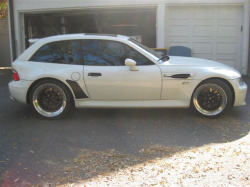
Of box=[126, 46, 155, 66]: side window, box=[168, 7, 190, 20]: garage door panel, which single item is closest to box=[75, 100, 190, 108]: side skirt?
box=[126, 46, 155, 66]: side window

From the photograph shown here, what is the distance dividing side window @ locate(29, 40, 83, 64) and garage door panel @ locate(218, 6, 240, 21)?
6.72 m

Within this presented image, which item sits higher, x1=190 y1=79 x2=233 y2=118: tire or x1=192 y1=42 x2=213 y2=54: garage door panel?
x1=192 y1=42 x2=213 y2=54: garage door panel

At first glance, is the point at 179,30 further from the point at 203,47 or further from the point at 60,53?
the point at 60,53

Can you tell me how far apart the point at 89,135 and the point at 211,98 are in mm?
2238

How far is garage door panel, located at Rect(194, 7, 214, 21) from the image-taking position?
34.7ft

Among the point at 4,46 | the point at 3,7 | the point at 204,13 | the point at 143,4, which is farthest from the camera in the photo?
the point at 3,7

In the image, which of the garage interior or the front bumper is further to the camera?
the garage interior

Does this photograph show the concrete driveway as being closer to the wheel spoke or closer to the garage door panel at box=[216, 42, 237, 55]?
the wheel spoke

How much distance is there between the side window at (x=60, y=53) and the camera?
18.2 ft

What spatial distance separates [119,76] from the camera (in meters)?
5.35

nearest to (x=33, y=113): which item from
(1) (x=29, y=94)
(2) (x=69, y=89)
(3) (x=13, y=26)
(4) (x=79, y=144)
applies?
(1) (x=29, y=94)

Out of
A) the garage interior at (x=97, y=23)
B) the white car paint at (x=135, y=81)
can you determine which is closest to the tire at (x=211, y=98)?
the white car paint at (x=135, y=81)

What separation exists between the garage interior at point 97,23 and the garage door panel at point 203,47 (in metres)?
2.43

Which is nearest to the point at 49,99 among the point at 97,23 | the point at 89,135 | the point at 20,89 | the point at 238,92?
the point at 20,89
